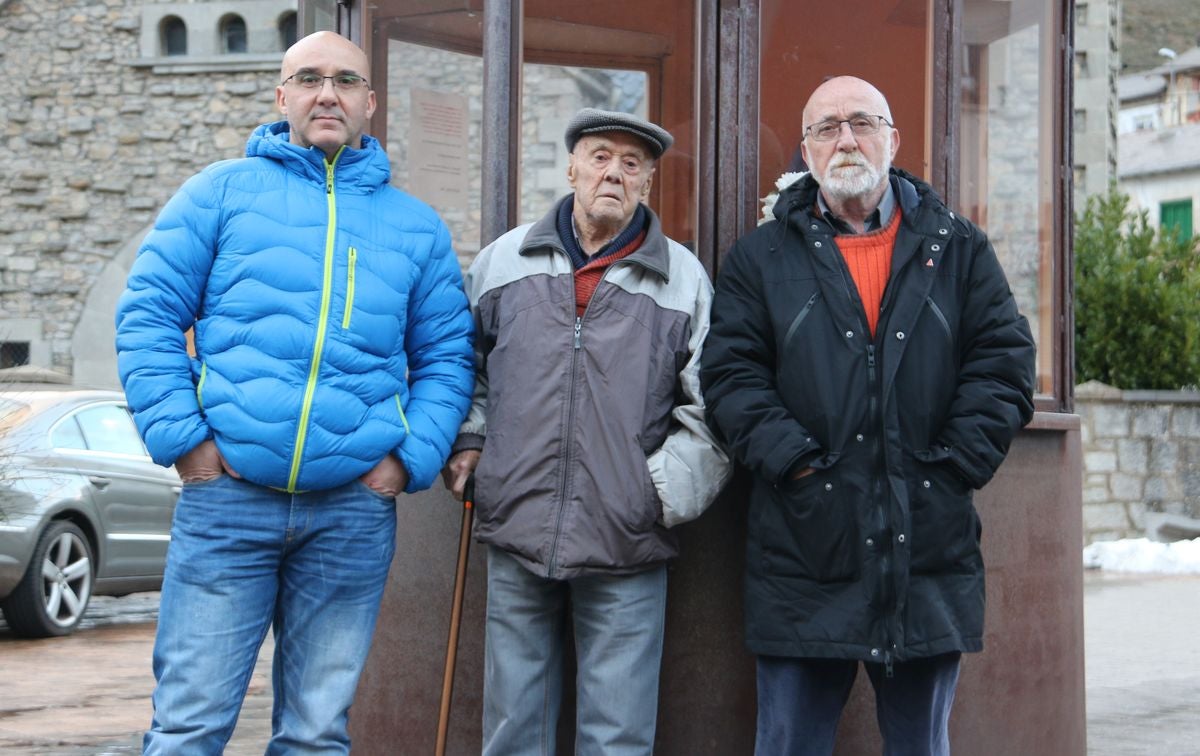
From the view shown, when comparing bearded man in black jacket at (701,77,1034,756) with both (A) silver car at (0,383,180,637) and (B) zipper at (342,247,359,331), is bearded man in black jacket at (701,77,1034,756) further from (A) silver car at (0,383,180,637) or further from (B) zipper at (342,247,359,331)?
(A) silver car at (0,383,180,637)

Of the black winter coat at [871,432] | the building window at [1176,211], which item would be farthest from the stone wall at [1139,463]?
the building window at [1176,211]

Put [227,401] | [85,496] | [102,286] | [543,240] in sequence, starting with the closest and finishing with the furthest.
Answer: [227,401] < [543,240] < [85,496] < [102,286]

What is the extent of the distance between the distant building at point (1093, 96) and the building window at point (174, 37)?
10819 mm

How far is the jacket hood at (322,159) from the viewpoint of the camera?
3654mm

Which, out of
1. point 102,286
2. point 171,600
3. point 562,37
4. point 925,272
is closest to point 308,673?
point 171,600

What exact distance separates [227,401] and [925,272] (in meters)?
1.64

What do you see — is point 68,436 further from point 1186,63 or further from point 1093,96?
point 1186,63

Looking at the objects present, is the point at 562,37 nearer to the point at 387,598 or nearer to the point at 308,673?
the point at 387,598

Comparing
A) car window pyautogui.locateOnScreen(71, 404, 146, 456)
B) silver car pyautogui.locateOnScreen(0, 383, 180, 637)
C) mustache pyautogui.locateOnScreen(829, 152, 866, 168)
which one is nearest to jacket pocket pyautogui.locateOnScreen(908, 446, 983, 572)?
mustache pyautogui.locateOnScreen(829, 152, 866, 168)

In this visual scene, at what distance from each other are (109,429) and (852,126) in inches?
301

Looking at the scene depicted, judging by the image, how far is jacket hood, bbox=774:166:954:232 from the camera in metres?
3.92

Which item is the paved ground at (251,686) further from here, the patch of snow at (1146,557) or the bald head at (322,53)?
the bald head at (322,53)

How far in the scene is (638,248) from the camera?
13.3 feet

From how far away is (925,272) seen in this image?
3789 millimetres
